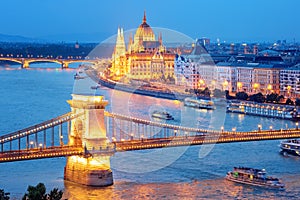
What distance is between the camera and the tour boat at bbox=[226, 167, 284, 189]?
9250 mm

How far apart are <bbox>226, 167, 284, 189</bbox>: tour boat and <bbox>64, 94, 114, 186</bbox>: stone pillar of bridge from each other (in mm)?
1402

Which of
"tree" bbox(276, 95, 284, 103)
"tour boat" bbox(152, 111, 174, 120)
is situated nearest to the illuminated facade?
"tree" bbox(276, 95, 284, 103)

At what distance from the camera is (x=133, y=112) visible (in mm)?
16469

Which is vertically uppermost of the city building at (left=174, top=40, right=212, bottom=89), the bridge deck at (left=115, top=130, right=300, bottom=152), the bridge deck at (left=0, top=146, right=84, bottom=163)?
the city building at (left=174, top=40, right=212, bottom=89)

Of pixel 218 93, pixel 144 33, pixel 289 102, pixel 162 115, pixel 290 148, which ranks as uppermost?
pixel 144 33

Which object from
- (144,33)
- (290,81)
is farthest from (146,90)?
(144,33)

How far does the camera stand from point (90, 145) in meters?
9.07

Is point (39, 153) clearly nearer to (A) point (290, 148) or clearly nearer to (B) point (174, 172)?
(B) point (174, 172)

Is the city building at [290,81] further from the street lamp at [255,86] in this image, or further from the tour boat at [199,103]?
the tour boat at [199,103]

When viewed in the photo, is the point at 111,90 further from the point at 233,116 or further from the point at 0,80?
the point at 233,116

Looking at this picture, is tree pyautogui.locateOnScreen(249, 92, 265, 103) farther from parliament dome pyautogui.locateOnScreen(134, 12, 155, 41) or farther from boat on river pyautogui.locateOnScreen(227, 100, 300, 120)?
parliament dome pyautogui.locateOnScreen(134, 12, 155, 41)

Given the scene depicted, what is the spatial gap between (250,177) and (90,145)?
5.98 ft

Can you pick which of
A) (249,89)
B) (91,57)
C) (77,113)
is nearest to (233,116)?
(249,89)

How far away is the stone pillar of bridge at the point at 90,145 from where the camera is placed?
897 centimetres
